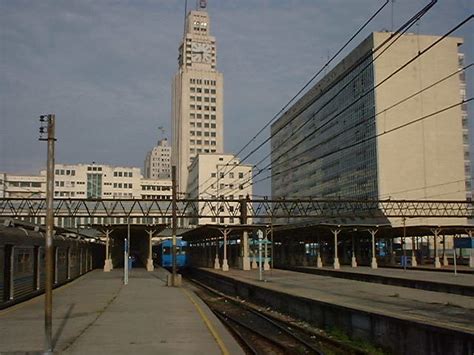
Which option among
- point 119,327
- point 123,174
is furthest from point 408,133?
point 119,327

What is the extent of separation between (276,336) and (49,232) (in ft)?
28.9

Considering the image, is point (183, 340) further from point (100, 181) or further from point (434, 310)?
point (100, 181)

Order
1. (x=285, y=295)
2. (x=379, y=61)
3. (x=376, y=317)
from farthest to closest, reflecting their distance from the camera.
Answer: (x=379, y=61) < (x=285, y=295) < (x=376, y=317)

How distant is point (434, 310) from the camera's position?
15.5 metres

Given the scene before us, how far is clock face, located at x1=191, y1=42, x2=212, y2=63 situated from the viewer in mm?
174250

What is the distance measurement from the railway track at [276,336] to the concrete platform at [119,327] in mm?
1279

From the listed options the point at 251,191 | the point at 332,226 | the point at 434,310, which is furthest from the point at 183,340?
the point at 251,191

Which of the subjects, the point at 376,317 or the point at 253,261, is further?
the point at 253,261

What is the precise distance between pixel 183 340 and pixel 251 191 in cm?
12543

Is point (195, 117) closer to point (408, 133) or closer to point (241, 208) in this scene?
point (408, 133)

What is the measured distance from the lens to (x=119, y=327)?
1377 centimetres

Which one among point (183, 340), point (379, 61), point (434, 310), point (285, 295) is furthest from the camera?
point (379, 61)

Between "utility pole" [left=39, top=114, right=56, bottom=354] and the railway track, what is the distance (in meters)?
5.08

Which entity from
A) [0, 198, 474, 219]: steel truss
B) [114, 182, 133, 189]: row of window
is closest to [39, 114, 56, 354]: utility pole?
[0, 198, 474, 219]: steel truss
